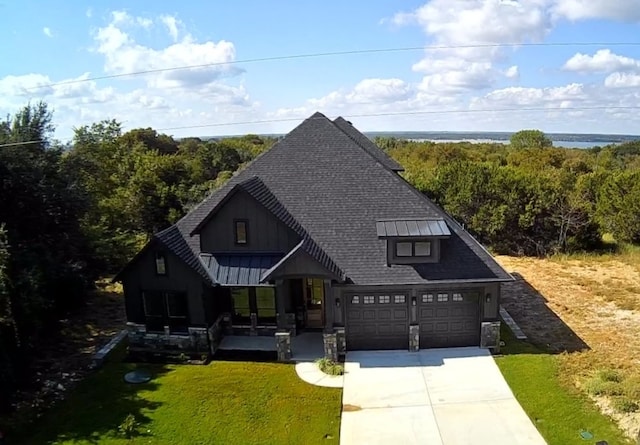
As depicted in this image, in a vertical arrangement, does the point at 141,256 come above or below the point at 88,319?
above

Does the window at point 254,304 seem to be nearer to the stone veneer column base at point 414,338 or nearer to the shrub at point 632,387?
the stone veneer column base at point 414,338

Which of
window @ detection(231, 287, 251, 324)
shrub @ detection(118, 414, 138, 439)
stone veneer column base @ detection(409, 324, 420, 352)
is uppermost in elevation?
window @ detection(231, 287, 251, 324)

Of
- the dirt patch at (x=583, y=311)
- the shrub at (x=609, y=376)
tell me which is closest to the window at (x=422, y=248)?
the dirt patch at (x=583, y=311)

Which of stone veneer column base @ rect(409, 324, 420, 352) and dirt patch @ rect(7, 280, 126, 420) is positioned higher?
stone veneer column base @ rect(409, 324, 420, 352)

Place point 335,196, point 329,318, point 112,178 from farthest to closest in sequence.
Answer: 1. point 112,178
2. point 335,196
3. point 329,318

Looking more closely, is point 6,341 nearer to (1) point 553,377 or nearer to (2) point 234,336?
(2) point 234,336

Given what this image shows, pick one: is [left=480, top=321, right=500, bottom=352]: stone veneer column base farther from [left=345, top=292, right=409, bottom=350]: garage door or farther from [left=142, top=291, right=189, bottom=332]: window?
[left=142, top=291, right=189, bottom=332]: window

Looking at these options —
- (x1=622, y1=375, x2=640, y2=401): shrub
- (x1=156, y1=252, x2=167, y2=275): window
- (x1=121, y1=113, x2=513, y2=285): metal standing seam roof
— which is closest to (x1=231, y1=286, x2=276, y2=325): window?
(x1=121, y1=113, x2=513, y2=285): metal standing seam roof

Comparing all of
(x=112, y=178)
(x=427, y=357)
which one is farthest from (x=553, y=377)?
(x=112, y=178)
